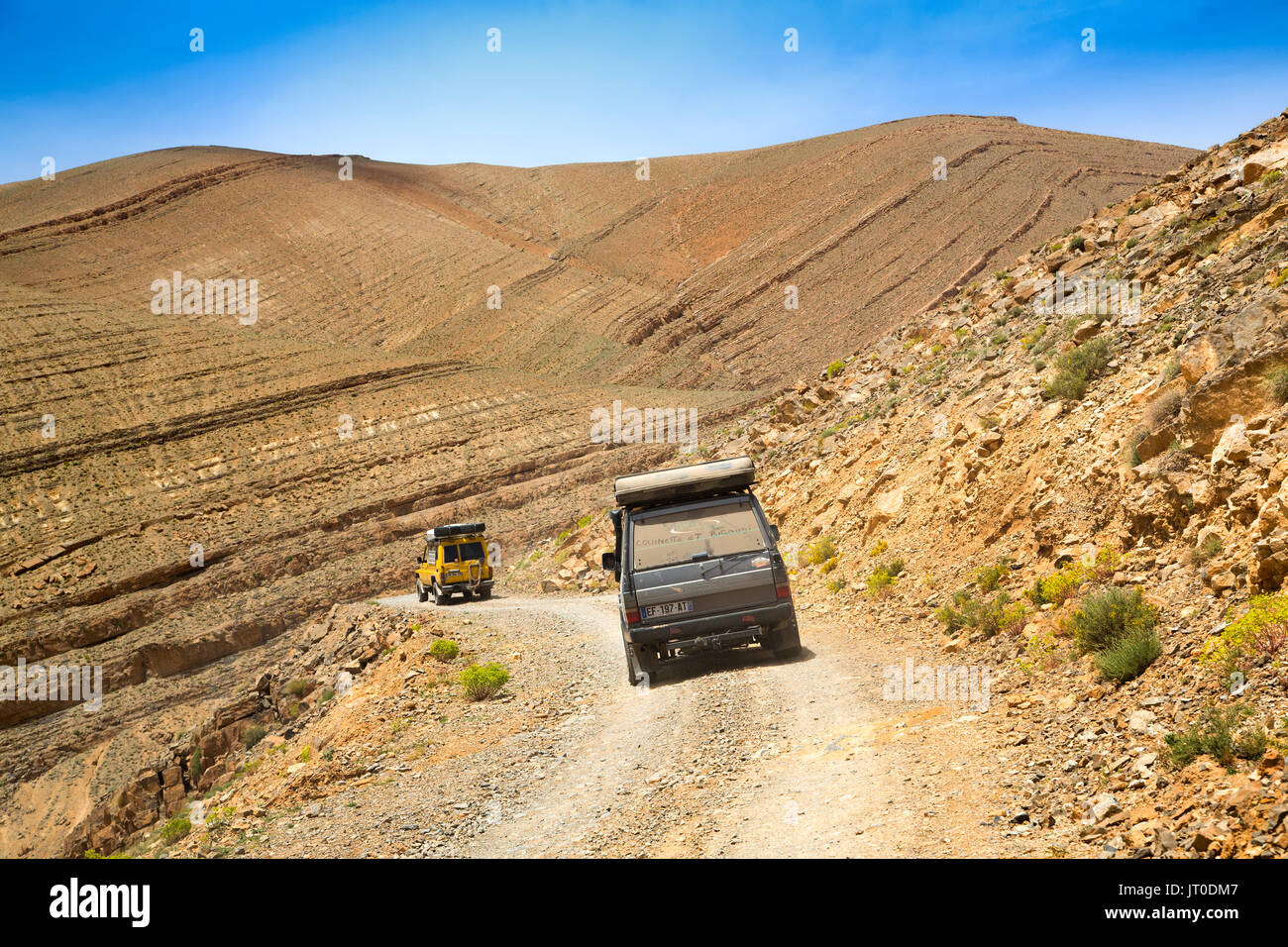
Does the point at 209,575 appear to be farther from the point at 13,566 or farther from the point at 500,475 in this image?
the point at 500,475

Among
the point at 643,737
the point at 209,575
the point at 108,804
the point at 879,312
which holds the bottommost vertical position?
the point at 108,804

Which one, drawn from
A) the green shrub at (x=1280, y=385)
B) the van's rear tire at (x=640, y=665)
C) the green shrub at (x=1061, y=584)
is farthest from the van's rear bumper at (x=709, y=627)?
the green shrub at (x=1280, y=385)

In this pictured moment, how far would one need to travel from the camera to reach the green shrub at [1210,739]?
17.0 feet

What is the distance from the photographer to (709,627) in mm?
11438

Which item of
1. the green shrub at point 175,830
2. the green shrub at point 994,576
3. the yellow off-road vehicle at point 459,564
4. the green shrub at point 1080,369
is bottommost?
the green shrub at point 175,830

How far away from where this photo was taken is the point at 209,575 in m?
37.8

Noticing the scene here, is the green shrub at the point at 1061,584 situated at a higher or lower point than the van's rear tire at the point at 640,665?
higher

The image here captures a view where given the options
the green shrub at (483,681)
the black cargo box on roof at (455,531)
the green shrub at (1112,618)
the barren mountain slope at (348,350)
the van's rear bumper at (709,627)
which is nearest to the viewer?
the green shrub at (1112,618)

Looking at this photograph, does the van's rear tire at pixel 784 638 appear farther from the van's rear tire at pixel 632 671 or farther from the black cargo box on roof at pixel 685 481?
the black cargo box on roof at pixel 685 481

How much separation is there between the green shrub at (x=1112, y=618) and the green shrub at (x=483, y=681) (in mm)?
8105

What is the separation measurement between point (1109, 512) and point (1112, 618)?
3.18 m
